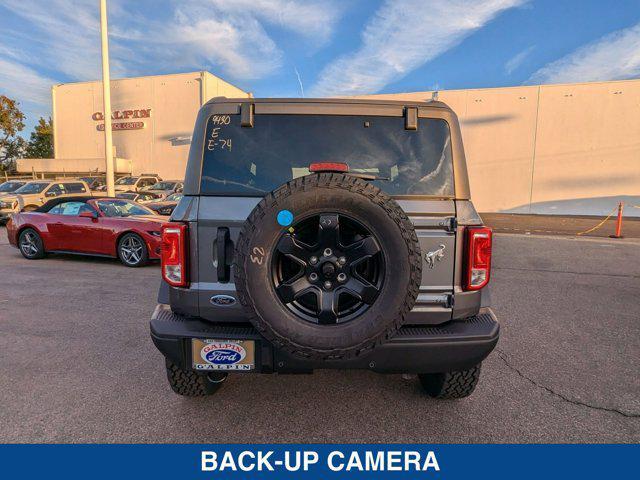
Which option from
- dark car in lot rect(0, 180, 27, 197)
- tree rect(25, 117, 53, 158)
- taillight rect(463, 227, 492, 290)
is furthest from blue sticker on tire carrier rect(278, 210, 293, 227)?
tree rect(25, 117, 53, 158)

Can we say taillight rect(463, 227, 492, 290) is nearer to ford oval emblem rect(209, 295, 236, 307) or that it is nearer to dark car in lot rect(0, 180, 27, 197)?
ford oval emblem rect(209, 295, 236, 307)

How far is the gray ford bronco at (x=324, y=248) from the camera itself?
6.49ft

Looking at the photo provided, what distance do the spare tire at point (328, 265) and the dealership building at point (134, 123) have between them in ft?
95.1

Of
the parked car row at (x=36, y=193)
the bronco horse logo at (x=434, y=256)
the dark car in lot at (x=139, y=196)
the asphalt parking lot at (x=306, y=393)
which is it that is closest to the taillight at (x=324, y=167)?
the bronco horse logo at (x=434, y=256)

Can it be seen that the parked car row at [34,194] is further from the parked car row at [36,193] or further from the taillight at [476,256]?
the taillight at [476,256]

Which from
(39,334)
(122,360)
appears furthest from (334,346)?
(39,334)

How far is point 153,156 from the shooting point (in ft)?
101

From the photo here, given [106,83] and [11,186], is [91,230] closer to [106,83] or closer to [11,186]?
[106,83]

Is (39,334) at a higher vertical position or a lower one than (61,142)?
lower

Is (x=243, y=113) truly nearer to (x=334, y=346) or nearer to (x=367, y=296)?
(x=367, y=296)

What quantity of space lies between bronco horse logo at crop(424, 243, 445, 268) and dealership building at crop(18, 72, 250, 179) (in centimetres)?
2902

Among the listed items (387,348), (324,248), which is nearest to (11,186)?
(324,248)

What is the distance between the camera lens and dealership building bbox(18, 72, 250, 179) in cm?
2938

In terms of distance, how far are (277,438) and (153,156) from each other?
3206 cm
